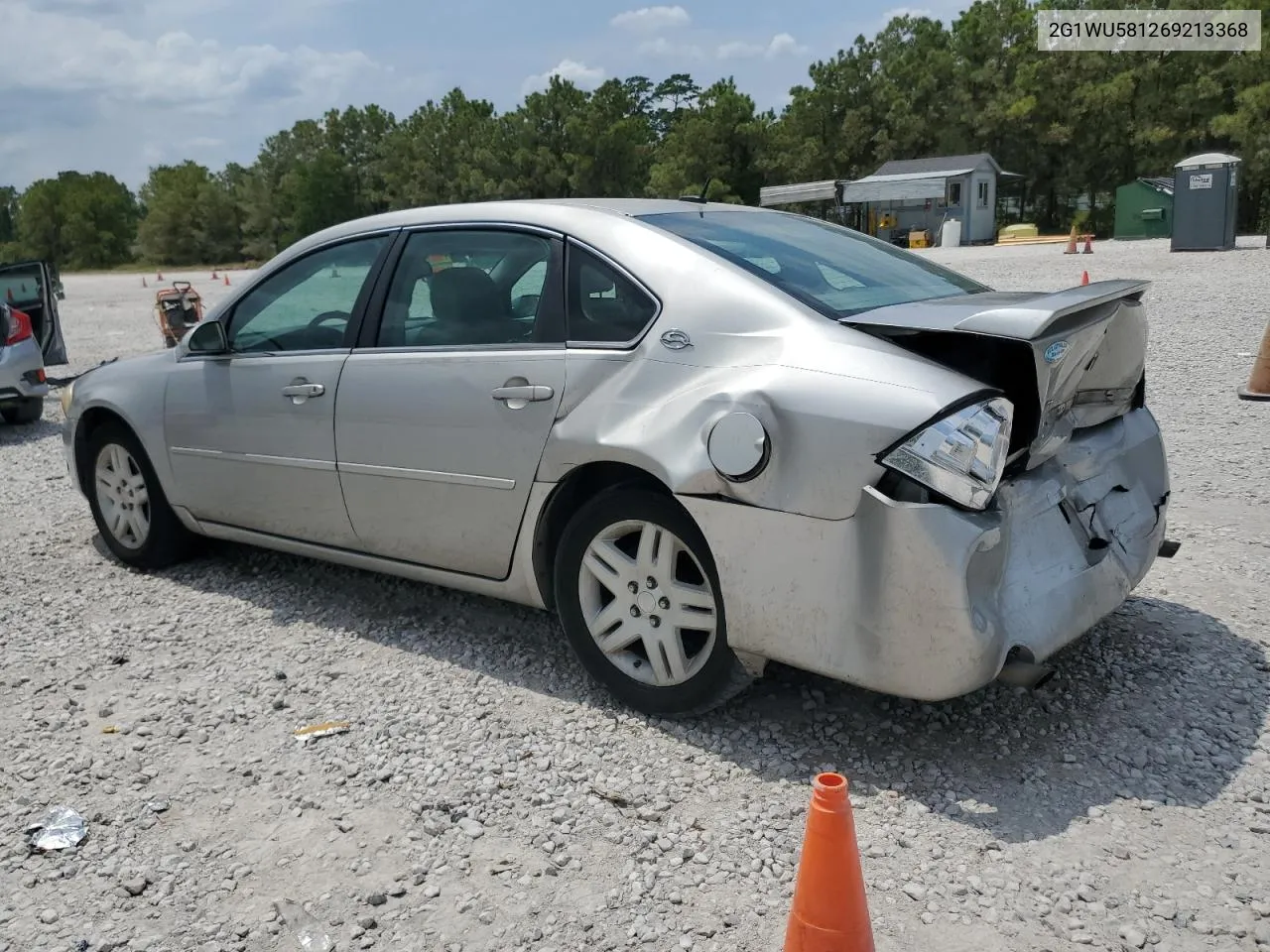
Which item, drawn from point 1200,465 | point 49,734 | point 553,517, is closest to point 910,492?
point 553,517

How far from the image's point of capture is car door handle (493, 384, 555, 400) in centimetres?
369

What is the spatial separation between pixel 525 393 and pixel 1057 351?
1697 mm

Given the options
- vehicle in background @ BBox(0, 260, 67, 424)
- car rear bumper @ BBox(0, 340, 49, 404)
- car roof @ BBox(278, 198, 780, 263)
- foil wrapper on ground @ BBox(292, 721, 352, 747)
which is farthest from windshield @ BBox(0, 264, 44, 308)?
foil wrapper on ground @ BBox(292, 721, 352, 747)

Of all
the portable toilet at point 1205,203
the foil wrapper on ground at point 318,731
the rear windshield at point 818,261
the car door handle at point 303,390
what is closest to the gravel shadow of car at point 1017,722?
the foil wrapper on ground at point 318,731

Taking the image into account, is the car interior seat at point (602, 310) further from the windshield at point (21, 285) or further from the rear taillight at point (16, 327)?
the windshield at point (21, 285)

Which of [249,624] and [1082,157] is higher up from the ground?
[1082,157]

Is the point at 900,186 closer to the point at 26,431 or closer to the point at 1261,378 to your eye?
the point at 1261,378

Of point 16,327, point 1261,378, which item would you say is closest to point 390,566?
point 1261,378

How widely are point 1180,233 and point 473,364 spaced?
24.9m

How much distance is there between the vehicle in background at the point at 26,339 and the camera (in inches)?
412

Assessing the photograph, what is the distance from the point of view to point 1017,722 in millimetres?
3516

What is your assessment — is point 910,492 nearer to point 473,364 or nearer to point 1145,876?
point 1145,876

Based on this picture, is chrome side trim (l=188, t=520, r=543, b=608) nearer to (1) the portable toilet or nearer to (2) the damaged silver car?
(2) the damaged silver car

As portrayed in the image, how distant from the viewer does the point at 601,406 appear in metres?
3.55
